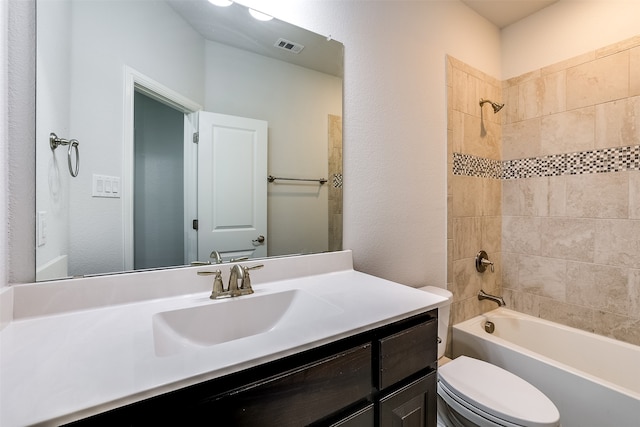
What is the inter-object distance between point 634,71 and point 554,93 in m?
0.36

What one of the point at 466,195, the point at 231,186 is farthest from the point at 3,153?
the point at 466,195

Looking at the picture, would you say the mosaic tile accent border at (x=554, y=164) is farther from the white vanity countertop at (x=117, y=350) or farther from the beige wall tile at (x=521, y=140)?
the white vanity countertop at (x=117, y=350)

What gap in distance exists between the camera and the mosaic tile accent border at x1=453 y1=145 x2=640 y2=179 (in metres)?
1.58

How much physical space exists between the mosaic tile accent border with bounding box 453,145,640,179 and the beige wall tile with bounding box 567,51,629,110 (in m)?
0.32

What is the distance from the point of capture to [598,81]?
1673 mm

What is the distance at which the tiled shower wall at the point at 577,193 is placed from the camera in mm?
1569

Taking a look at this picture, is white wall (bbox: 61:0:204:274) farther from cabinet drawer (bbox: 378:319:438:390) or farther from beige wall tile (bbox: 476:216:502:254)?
beige wall tile (bbox: 476:216:502:254)

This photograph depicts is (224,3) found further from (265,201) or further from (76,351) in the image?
(76,351)

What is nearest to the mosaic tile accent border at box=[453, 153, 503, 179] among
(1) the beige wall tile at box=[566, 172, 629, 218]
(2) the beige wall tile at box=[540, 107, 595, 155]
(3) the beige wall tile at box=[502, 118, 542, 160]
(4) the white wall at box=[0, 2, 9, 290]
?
(3) the beige wall tile at box=[502, 118, 542, 160]

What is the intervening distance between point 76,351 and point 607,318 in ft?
8.20

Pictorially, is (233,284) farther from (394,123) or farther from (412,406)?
(394,123)

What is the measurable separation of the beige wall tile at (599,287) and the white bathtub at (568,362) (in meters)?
0.19

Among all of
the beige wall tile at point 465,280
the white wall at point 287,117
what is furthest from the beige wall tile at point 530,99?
the white wall at point 287,117

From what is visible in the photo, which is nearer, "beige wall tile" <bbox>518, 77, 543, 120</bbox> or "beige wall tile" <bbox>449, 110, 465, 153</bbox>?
"beige wall tile" <bbox>449, 110, 465, 153</bbox>
